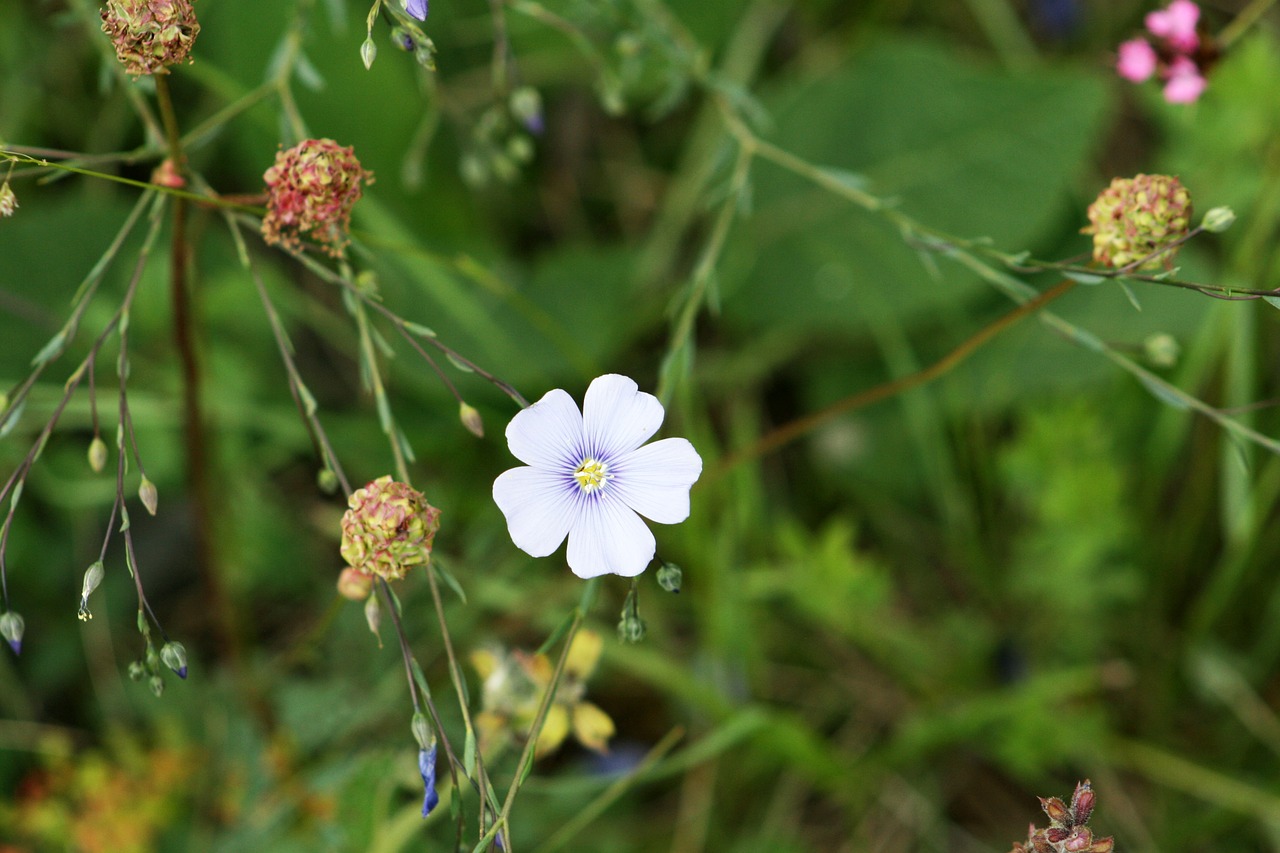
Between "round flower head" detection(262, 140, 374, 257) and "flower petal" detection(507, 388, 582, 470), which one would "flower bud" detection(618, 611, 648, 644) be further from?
"round flower head" detection(262, 140, 374, 257)

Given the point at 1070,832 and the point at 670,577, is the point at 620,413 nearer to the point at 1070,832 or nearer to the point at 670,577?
the point at 670,577

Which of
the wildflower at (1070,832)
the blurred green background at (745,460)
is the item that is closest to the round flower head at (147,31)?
the blurred green background at (745,460)

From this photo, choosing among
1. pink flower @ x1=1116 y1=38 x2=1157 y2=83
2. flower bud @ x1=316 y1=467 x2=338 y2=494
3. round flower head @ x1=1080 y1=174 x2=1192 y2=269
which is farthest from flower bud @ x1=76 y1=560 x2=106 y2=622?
pink flower @ x1=1116 y1=38 x2=1157 y2=83

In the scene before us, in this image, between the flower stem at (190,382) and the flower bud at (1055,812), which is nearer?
the flower bud at (1055,812)

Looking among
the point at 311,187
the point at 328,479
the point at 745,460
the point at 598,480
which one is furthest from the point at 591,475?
the point at 745,460

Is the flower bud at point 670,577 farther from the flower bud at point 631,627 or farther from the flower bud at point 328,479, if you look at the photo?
the flower bud at point 328,479

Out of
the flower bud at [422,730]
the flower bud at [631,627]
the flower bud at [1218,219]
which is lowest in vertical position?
the flower bud at [422,730]

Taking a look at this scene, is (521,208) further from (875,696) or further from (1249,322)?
(1249,322)
